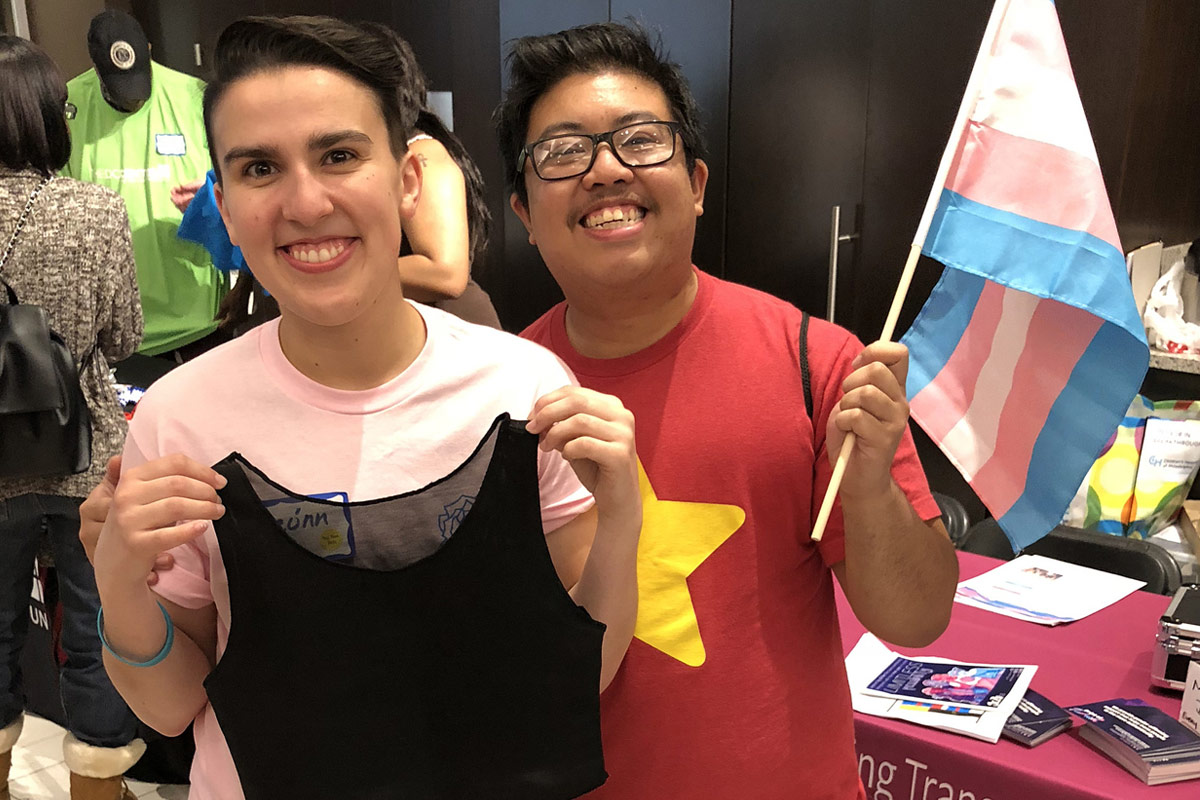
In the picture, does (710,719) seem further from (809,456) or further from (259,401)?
(259,401)

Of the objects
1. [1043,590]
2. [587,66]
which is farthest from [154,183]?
[1043,590]

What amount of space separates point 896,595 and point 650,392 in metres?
0.37

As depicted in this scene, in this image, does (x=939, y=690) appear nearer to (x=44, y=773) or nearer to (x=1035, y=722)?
(x=1035, y=722)

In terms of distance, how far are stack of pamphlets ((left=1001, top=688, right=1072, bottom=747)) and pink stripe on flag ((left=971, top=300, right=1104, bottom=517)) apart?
18.0 inches

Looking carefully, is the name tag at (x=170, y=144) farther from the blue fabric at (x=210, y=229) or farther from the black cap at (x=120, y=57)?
the blue fabric at (x=210, y=229)

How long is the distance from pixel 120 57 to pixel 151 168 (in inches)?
14.3

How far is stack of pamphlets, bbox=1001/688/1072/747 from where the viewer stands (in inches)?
61.5

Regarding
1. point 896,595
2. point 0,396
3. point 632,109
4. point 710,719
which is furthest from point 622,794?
point 0,396

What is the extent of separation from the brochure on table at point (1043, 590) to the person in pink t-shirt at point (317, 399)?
1.30 m

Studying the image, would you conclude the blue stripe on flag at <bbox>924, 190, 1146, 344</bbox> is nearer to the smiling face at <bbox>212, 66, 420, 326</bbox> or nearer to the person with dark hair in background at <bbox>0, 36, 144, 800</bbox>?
the smiling face at <bbox>212, 66, 420, 326</bbox>

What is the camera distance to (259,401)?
98 centimetres

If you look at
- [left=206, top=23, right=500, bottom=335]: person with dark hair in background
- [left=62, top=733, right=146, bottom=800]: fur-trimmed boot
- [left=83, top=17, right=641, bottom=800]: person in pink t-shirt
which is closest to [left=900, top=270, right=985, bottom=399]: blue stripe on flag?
[left=83, top=17, right=641, bottom=800]: person in pink t-shirt

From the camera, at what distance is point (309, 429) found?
3.19 feet

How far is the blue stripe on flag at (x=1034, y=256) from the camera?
1156 millimetres
